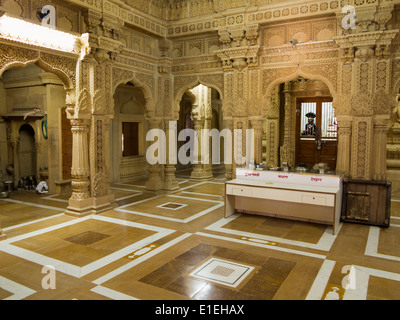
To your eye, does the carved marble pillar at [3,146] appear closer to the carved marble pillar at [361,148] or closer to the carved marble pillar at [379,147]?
the carved marble pillar at [361,148]

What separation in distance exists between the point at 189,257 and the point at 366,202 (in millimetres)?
3918

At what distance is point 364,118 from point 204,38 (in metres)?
4.49

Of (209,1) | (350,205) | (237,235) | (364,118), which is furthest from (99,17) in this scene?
(350,205)

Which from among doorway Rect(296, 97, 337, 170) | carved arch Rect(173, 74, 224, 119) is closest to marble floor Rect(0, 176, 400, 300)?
carved arch Rect(173, 74, 224, 119)

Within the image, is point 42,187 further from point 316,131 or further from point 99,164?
point 316,131

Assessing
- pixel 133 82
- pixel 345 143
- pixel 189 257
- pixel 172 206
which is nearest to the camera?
pixel 189 257

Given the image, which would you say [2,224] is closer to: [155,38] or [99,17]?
[99,17]

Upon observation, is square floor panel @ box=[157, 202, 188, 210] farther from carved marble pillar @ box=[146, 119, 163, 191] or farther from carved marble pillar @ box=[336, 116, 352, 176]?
carved marble pillar @ box=[336, 116, 352, 176]

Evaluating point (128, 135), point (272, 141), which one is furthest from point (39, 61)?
point (272, 141)

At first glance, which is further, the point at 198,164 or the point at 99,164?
the point at 198,164

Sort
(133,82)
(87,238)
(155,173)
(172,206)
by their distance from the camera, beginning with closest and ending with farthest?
(87,238) → (172,206) → (133,82) → (155,173)

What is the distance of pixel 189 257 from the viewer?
4797 mm

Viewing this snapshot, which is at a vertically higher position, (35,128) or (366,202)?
(35,128)

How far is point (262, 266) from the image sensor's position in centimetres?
450
